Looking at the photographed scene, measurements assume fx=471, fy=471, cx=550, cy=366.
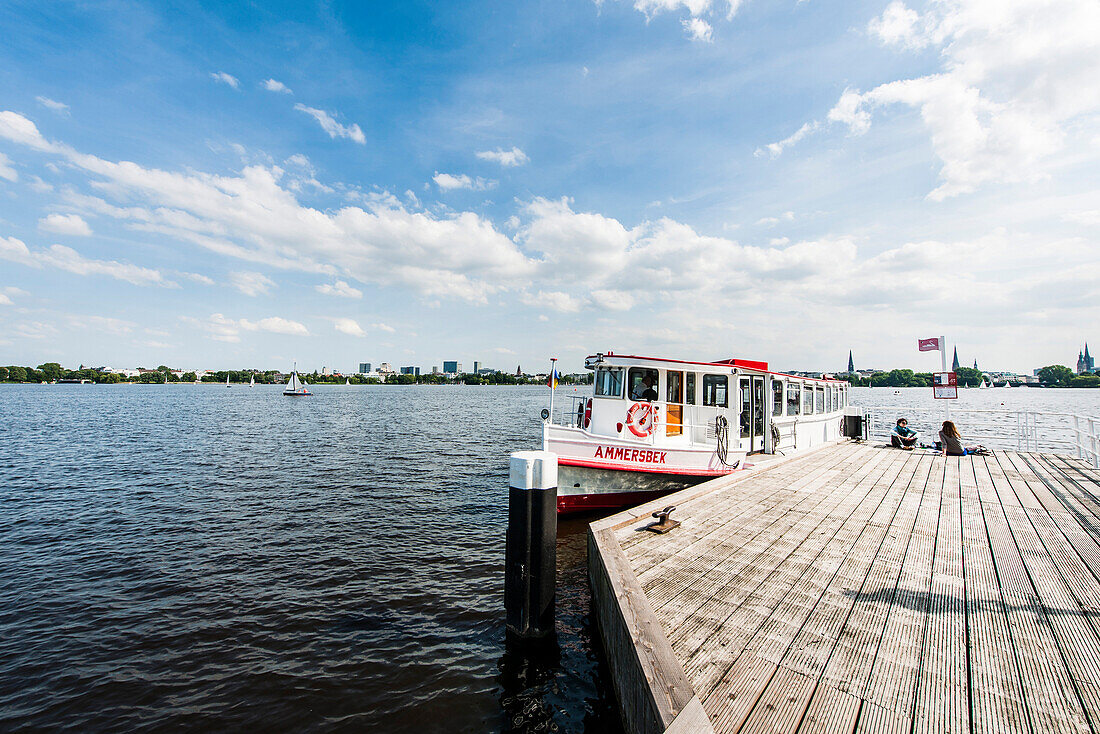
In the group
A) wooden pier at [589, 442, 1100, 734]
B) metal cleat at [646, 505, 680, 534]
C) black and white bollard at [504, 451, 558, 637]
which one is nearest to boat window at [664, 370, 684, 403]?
wooden pier at [589, 442, 1100, 734]

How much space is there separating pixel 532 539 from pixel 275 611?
479 centimetres

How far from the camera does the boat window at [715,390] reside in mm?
12805

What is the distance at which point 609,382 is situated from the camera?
12.5 metres

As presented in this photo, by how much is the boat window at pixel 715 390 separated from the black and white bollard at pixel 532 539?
323 inches

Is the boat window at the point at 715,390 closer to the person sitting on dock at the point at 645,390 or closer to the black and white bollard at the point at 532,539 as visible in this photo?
the person sitting on dock at the point at 645,390

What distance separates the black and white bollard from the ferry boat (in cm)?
438

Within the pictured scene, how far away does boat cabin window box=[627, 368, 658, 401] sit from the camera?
1220 centimetres

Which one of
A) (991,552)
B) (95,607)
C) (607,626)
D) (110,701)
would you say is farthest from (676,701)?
(95,607)

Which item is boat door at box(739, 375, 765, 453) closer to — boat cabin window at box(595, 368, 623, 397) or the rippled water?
boat cabin window at box(595, 368, 623, 397)

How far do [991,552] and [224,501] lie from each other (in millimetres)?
16928

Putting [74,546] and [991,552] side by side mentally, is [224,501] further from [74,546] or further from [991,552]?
[991,552]

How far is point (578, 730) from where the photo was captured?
4.83 meters

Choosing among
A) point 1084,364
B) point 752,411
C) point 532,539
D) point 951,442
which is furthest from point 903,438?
point 1084,364

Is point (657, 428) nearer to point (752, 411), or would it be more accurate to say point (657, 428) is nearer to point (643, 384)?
point (643, 384)
